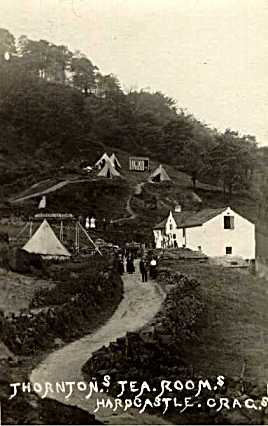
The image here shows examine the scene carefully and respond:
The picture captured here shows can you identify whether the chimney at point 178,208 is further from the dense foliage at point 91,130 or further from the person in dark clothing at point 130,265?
the person in dark clothing at point 130,265

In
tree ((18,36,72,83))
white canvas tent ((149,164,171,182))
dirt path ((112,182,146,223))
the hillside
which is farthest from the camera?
white canvas tent ((149,164,171,182))

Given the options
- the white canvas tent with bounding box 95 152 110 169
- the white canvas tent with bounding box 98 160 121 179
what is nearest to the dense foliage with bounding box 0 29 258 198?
the white canvas tent with bounding box 95 152 110 169

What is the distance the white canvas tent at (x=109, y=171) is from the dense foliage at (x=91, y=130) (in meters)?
0.31

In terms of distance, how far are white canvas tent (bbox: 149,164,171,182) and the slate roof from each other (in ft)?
3.37

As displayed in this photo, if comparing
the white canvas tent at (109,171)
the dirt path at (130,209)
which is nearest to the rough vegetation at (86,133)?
the white canvas tent at (109,171)

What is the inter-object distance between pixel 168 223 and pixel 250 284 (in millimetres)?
1507

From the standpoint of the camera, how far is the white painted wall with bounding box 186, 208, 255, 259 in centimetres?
807

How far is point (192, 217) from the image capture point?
9141mm

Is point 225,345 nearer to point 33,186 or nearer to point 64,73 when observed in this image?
point 33,186

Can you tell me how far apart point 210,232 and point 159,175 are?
2.17 meters

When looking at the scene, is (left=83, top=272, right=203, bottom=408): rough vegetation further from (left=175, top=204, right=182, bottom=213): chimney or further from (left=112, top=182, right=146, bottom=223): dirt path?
(left=112, top=182, right=146, bottom=223): dirt path

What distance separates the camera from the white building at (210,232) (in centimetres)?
820

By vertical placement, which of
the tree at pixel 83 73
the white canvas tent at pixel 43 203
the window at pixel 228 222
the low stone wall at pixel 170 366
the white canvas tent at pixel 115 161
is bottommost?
the low stone wall at pixel 170 366

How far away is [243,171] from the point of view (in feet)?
28.0
